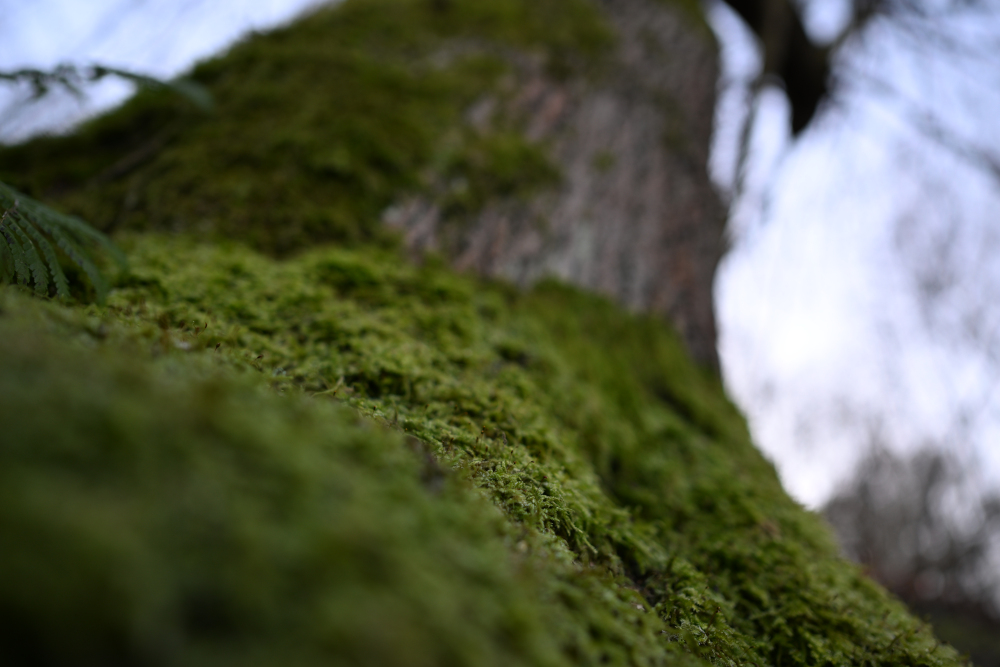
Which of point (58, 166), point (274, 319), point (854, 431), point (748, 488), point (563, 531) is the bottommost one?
point (854, 431)

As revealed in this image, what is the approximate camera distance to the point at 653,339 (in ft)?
11.6

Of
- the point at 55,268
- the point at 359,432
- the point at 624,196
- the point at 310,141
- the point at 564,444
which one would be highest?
the point at 310,141

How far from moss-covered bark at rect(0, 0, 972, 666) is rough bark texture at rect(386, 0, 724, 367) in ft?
0.66

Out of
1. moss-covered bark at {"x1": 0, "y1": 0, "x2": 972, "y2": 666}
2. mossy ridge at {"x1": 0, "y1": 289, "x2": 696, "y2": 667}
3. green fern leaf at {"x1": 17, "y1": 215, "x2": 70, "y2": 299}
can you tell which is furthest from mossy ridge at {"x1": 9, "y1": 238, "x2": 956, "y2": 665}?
mossy ridge at {"x1": 0, "y1": 289, "x2": 696, "y2": 667}

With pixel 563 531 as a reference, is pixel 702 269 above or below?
below

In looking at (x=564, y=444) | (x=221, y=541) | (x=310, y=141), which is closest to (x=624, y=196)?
(x=310, y=141)

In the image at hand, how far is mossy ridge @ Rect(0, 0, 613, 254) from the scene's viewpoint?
2.73 metres

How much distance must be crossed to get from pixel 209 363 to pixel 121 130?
8.92 ft

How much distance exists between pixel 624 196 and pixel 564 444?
259 centimetres

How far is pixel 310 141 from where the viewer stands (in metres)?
2.97

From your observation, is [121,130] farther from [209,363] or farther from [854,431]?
[854,431]

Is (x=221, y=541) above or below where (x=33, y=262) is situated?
below

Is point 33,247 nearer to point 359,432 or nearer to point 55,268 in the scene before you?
point 55,268

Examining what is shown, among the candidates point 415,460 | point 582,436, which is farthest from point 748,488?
point 415,460
